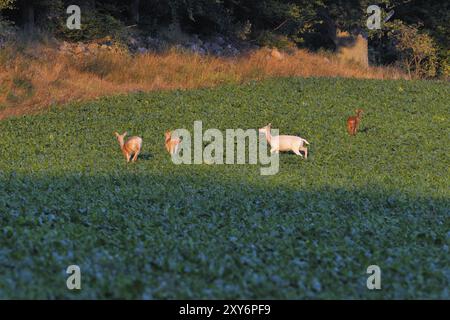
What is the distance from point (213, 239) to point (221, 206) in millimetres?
3241

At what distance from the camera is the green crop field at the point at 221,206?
10.0m

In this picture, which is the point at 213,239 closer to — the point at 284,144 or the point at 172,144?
the point at 172,144

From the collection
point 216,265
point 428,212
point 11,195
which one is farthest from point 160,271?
point 428,212

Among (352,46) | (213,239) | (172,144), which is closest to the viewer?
(213,239)

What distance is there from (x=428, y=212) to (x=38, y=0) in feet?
83.1

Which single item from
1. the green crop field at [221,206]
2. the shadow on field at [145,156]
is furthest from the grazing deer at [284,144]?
the shadow on field at [145,156]

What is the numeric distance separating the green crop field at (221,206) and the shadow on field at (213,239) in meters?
0.03

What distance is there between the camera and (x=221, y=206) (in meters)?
15.4

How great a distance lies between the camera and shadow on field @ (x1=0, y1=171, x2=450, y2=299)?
971 cm

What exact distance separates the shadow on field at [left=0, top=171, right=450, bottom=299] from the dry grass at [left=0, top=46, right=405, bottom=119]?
12.8 m

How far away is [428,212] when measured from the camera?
16.2 meters

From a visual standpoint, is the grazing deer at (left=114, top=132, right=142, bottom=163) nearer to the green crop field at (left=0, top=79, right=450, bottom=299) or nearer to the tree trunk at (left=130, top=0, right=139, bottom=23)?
the green crop field at (left=0, top=79, right=450, bottom=299)

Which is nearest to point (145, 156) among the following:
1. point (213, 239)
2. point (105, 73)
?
point (213, 239)
